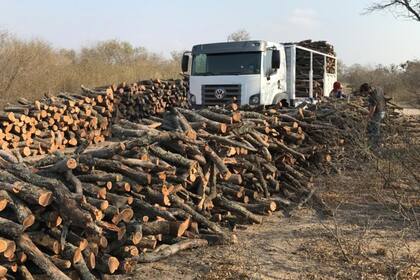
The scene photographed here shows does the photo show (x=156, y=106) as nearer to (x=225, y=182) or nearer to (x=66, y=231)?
(x=225, y=182)

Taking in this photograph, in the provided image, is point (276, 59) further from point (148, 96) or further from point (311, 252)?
point (311, 252)

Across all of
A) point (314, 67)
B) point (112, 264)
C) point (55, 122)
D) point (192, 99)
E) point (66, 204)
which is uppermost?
point (314, 67)

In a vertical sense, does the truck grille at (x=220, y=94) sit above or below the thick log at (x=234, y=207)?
above

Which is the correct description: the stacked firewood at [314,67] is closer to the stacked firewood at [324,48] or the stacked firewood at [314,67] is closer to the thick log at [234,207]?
the stacked firewood at [324,48]

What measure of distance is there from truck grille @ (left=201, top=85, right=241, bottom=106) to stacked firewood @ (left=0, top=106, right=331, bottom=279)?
14.9 ft

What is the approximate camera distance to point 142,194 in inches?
216

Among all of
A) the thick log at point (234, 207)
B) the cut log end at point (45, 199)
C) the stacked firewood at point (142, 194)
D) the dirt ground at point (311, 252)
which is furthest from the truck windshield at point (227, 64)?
the cut log end at point (45, 199)

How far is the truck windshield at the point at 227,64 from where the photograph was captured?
1293 centimetres

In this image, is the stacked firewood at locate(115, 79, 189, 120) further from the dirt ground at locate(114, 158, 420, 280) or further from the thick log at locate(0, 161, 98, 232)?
the thick log at locate(0, 161, 98, 232)

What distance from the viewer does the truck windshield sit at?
1293cm

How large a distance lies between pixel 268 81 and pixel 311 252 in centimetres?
806

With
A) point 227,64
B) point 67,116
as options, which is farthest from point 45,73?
point 227,64

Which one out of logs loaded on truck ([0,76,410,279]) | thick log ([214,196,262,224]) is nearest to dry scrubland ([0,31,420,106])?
logs loaded on truck ([0,76,410,279])

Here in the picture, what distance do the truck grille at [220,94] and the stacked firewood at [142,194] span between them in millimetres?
4534
